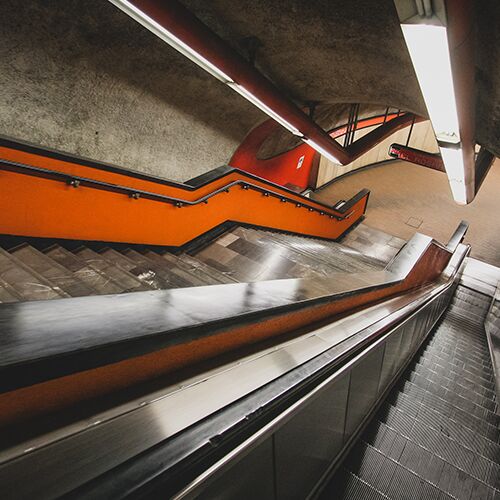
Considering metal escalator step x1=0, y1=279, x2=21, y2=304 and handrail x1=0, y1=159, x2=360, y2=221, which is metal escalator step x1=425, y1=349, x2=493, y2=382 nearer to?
handrail x1=0, y1=159, x2=360, y2=221

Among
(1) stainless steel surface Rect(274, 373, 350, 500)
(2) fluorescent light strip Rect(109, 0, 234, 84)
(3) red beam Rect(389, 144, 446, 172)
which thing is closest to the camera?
(1) stainless steel surface Rect(274, 373, 350, 500)

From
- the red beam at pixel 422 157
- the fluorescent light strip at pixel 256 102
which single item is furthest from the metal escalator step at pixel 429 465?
the red beam at pixel 422 157

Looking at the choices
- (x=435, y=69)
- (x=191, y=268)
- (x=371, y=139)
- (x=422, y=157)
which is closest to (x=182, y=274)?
(x=191, y=268)

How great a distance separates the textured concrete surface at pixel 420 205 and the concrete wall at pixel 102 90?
6.10m

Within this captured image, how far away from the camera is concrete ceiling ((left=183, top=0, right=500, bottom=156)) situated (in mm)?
3004

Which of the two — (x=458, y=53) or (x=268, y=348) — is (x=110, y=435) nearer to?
(x=268, y=348)

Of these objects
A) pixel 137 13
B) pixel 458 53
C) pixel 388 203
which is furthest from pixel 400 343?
pixel 388 203

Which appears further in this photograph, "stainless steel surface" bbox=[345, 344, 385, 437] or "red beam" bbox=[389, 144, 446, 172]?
"red beam" bbox=[389, 144, 446, 172]

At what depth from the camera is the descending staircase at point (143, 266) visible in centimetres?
222

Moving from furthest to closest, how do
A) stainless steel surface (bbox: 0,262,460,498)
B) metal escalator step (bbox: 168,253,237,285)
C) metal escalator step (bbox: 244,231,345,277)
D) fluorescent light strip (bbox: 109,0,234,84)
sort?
metal escalator step (bbox: 244,231,345,277), metal escalator step (bbox: 168,253,237,285), fluorescent light strip (bbox: 109,0,234,84), stainless steel surface (bbox: 0,262,460,498)

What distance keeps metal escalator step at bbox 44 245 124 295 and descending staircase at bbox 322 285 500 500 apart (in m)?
1.99

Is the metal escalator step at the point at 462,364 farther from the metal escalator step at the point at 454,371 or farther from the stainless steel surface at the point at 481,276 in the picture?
the stainless steel surface at the point at 481,276

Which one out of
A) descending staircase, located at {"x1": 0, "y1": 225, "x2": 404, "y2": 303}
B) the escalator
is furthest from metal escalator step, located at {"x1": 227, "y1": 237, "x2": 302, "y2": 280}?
the escalator

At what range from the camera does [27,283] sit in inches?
84.0
